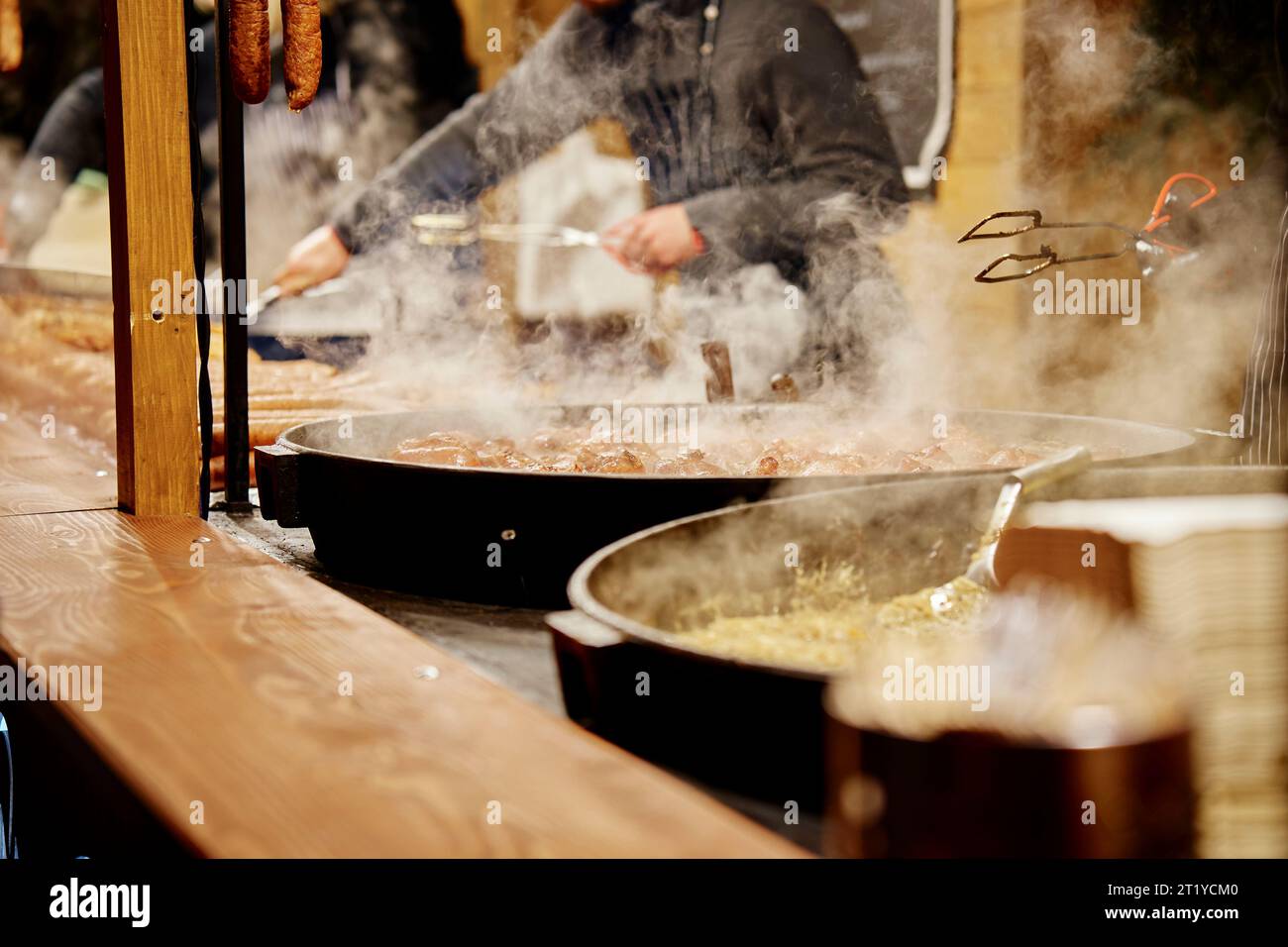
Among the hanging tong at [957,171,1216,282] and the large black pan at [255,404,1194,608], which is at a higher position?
the hanging tong at [957,171,1216,282]

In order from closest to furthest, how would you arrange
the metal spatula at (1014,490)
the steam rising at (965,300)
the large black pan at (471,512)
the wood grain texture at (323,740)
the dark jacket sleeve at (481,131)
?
the wood grain texture at (323,740) → the metal spatula at (1014,490) → the large black pan at (471,512) → the steam rising at (965,300) → the dark jacket sleeve at (481,131)

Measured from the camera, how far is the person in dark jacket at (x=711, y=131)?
394 centimetres

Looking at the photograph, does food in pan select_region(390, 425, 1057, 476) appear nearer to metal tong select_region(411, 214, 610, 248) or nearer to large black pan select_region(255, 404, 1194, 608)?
large black pan select_region(255, 404, 1194, 608)

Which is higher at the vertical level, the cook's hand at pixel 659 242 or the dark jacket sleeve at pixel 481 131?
the dark jacket sleeve at pixel 481 131

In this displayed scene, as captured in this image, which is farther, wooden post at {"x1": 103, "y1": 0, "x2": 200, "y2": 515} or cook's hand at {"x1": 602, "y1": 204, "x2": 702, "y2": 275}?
cook's hand at {"x1": 602, "y1": 204, "x2": 702, "y2": 275}

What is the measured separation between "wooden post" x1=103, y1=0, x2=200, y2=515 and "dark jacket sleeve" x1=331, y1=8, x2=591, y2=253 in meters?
2.31

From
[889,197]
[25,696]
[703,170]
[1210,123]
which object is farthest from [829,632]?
[1210,123]

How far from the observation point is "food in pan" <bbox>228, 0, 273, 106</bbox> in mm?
1669

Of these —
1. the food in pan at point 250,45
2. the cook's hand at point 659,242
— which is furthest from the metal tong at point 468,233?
the food in pan at point 250,45

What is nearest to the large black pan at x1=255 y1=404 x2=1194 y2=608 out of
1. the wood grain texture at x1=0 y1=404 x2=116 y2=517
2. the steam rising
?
the wood grain texture at x1=0 y1=404 x2=116 y2=517

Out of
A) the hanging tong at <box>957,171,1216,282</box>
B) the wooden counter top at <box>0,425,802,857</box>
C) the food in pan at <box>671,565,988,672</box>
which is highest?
the hanging tong at <box>957,171,1216,282</box>

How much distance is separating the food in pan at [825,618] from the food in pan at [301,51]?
1044 millimetres

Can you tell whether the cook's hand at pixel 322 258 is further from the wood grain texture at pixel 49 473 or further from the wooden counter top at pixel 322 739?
the wooden counter top at pixel 322 739

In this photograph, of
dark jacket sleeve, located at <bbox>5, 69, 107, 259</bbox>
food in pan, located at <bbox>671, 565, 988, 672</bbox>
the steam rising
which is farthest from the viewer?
dark jacket sleeve, located at <bbox>5, 69, 107, 259</bbox>
